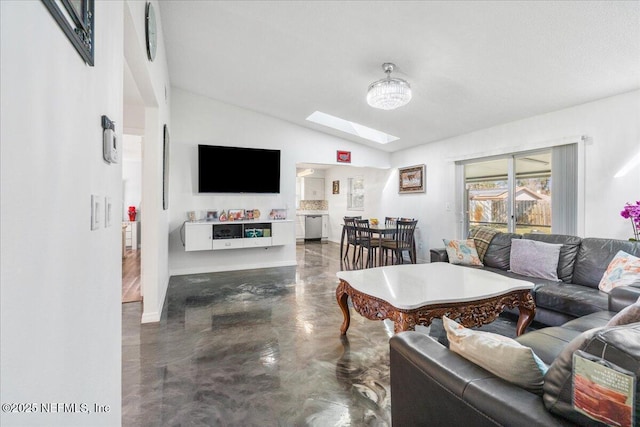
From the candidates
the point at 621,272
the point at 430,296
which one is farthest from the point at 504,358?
the point at 621,272

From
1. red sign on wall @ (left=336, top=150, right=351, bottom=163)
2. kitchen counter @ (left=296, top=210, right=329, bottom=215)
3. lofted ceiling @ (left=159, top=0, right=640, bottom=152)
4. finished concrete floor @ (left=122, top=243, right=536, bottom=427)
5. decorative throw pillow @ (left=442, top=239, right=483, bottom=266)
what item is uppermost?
lofted ceiling @ (left=159, top=0, right=640, bottom=152)

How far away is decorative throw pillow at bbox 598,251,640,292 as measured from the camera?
2.38 m

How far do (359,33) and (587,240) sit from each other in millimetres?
3006

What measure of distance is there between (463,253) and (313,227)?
6086 millimetres

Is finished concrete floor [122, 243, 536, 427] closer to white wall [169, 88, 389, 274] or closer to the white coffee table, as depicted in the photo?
the white coffee table

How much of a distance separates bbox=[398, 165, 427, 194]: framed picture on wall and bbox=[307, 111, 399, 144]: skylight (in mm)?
803

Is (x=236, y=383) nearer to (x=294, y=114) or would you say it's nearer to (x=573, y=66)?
(x=573, y=66)

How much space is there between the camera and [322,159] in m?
6.15

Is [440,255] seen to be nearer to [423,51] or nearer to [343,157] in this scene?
[423,51]

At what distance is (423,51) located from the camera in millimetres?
3055

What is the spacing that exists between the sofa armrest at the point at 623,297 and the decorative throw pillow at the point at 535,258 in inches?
32.1

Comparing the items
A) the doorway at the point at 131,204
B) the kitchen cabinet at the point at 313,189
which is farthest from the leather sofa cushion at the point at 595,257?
the kitchen cabinet at the point at 313,189

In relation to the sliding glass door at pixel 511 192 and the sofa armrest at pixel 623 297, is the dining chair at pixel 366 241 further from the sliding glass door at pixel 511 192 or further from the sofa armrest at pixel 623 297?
the sofa armrest at pixel 623 297

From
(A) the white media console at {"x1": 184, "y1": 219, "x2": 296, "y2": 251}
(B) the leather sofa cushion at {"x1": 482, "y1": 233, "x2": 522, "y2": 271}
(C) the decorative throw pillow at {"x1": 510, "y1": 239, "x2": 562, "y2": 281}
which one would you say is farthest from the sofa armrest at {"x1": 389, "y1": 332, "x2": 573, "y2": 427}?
(A) the white media console at {"x1": 184, "y1": 219, "x2": 296, "y2": 251}
